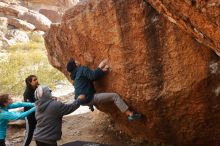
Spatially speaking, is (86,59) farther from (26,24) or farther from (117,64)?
(26,24)

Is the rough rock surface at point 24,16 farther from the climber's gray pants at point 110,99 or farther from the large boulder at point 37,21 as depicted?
the climber's gray pants at point 110,99

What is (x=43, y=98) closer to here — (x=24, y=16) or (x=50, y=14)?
(x=24, y=16)

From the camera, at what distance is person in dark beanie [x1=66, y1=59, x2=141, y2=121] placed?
6031 mm

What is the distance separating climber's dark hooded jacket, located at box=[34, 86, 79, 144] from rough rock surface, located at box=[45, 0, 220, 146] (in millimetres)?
1244

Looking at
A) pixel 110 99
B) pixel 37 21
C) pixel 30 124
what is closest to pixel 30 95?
pixel 30 124

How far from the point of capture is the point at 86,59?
21.5ft

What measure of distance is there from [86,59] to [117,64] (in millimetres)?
863

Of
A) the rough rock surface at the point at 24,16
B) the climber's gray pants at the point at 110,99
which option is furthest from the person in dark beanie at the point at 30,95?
the rough rock surface at the point at 24,16

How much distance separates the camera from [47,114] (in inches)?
215

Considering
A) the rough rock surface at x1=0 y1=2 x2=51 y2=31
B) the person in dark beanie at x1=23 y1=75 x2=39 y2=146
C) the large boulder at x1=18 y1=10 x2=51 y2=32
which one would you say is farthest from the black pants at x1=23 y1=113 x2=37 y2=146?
the large boulder at x1=18 y1=10 x2=51 y2=32

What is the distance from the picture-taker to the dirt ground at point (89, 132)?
772 cm

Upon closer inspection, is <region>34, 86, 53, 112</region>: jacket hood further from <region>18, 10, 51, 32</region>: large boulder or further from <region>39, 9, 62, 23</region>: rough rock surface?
<region>39, 9, 62, 23</region>: rough rock surface

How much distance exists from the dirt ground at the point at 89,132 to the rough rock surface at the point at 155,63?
1264 mm

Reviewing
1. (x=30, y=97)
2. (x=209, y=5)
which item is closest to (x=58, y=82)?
(x=30, y=97)
